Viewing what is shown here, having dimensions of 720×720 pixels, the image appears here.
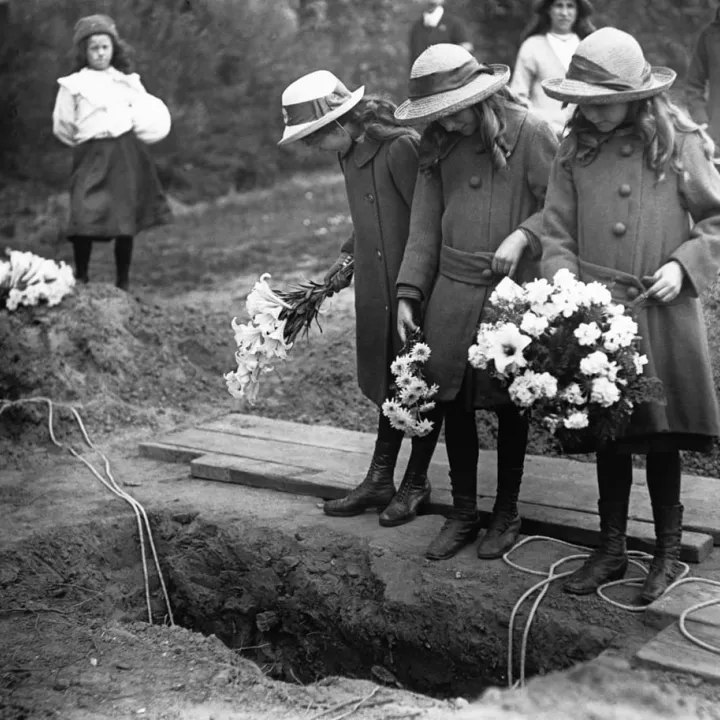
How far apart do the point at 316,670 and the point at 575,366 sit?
2.02 m

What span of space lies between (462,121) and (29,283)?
14.4ft

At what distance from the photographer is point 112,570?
217 inches

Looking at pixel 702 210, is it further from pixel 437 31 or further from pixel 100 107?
pixel 437 31

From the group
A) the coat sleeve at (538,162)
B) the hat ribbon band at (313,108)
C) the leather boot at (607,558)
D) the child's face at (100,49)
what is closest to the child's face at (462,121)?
the coat sleeve at (538,162)

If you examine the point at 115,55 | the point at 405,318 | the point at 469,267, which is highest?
the point at 115,55

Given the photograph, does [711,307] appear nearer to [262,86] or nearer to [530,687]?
[530,687]

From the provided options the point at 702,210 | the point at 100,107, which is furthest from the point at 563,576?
the point at 100,107

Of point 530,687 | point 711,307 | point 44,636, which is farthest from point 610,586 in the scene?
point 711,307

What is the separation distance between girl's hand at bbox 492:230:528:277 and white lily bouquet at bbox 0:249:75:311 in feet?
14.3

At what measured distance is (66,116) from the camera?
8.70 m

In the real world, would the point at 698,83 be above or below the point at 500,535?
above

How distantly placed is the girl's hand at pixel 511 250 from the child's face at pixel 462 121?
44 centimetres

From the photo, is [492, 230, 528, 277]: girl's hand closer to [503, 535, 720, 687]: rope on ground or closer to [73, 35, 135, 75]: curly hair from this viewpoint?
[503, 535, 720, 687]: rope on ground

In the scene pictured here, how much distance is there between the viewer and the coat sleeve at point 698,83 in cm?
838
